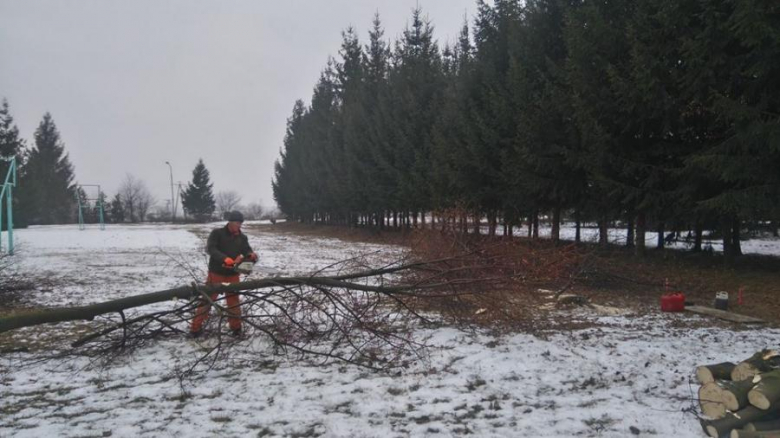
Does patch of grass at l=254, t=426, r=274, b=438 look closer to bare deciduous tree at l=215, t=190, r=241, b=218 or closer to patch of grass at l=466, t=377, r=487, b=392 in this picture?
patch of grass at l=466, t=377, r=487, b=392

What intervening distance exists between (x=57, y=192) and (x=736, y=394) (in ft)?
246

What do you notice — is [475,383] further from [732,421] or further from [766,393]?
[766,393]

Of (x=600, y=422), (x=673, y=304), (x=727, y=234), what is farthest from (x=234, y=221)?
(x=727, y=234)

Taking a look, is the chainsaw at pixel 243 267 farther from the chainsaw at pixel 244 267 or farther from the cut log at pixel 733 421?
the cut log at pixel 733 421

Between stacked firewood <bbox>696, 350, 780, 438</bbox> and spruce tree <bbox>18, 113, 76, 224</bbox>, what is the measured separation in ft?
225

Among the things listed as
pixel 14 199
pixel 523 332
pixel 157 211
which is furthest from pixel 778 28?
pixel 157 211

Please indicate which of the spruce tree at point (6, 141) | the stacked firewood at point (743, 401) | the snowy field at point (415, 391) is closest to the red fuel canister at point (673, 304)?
the snowy field at point (415, 391)

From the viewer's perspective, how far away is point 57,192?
62.6m

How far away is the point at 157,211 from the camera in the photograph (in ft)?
286

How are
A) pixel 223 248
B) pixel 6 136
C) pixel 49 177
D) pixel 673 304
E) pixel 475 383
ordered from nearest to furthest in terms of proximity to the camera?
pixel 475 383, pixel 223 248, pixel 673 304, pixel 6 136, pixel 49 177

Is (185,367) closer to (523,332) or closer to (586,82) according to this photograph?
(523,332)

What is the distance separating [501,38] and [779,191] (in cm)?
1139

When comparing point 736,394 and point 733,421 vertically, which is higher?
point 736,394

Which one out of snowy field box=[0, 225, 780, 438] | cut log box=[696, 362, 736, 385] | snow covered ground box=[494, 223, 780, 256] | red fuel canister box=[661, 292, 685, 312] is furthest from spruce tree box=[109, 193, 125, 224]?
cut log box=[696, 362, 736, 385]
